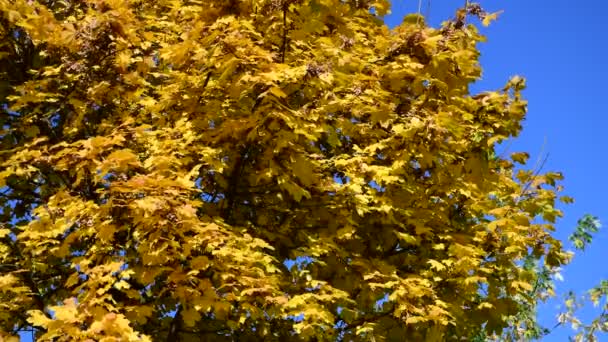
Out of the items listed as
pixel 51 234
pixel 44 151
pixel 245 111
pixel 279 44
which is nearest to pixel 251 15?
pixel 279 44

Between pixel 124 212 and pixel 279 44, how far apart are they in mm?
2657

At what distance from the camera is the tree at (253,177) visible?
6.48 metres


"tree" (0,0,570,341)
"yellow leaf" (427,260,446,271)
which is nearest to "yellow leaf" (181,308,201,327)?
"tree" (0,0,570,341)

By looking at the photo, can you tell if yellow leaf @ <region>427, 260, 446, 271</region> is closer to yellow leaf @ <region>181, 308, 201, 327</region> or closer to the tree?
the tree

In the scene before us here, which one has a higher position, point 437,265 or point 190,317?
point 437,265

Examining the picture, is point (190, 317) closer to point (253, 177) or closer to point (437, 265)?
point (253, 177)

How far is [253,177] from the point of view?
7996mm

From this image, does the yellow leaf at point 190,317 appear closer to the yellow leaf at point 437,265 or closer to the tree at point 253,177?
the tree at point 253,177

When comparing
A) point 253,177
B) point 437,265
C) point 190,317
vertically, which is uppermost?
→ point 253,177

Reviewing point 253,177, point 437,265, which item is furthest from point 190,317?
point 437,265

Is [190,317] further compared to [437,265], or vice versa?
[437,265]

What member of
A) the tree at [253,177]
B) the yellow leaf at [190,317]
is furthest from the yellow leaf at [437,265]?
the yellow leaf at [190,317]

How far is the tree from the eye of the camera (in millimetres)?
6477

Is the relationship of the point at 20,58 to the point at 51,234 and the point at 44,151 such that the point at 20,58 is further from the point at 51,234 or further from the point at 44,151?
the point at 51,234
